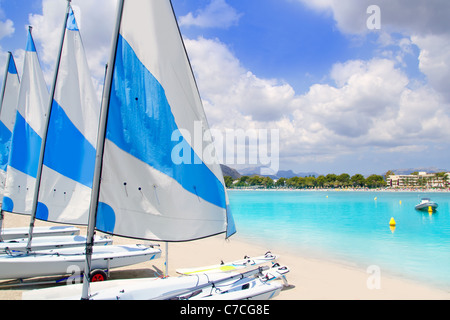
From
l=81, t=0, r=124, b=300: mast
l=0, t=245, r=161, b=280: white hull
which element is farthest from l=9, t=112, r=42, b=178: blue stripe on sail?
l=81, t=0, r=124, b=300: mast

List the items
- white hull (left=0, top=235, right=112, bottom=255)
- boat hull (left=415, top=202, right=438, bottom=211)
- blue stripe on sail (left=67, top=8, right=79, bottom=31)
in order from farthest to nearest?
1. boat hull (left=415, top=202, right=438, bottom=211)
2. white hull (left=0, top=235, right=112, bottom=255)
3. blue stripe on sail (left=67, top=8, right=79, bottom=31)

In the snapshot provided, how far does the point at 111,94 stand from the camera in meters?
3.66

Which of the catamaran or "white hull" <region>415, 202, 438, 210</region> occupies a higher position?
the catamaran

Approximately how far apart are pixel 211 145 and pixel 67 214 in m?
5.47

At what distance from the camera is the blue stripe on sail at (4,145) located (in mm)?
10812

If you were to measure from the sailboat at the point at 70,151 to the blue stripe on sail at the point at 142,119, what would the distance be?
435cm

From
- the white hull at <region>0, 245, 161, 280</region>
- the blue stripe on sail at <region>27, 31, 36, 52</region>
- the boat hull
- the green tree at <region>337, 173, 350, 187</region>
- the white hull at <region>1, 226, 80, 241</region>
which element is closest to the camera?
the white hull at <region>0, 245, 161, 280</region>

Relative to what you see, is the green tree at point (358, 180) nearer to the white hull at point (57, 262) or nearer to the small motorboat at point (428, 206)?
the small motorboat at point (428, 206)

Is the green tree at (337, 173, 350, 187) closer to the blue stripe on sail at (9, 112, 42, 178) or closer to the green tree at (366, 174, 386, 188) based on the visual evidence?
the green tree at (366, 174, 386, 188)

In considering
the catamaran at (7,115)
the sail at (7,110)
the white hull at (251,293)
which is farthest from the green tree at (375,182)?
the sail at (7,110)

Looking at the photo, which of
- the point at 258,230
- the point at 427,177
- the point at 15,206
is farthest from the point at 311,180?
the point at 15,206

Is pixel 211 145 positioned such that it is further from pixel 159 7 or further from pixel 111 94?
pixel 159 7

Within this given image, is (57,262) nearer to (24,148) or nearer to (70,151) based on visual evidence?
(70,151)

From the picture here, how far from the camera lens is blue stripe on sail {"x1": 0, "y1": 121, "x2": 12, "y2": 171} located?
10812 millimetres
